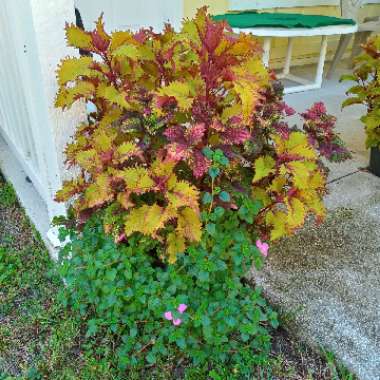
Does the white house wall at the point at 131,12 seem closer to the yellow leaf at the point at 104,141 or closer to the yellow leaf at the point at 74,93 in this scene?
the yellow leaf at the point at 74,93

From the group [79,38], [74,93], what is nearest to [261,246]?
[74,93]

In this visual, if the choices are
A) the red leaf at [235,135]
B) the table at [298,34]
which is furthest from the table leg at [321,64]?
the red leaf at [235,135]

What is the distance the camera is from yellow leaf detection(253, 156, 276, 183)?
4.83 ft

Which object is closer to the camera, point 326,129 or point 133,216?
point 133,216

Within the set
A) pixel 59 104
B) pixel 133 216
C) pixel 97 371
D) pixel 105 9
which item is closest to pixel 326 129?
pixel 133 216

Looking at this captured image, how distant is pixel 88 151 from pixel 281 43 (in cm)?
446

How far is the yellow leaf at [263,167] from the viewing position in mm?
1472

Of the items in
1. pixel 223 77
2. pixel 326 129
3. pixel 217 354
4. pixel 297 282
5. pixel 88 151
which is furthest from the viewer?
pixel 297 282

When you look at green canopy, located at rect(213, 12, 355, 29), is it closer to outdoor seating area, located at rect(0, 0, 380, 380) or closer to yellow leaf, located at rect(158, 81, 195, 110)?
outdoor seating area, located at rect(0, 0, 380, 380)

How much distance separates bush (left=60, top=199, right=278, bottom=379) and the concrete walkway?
22cm

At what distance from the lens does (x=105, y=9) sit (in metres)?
3.39

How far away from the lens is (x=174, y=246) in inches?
55.4

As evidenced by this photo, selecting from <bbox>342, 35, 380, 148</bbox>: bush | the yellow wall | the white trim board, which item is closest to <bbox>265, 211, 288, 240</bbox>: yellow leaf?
<bbox>342, 35, 380, 148</bbox>: bush

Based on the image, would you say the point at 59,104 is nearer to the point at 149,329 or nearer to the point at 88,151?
the point at 88,151
